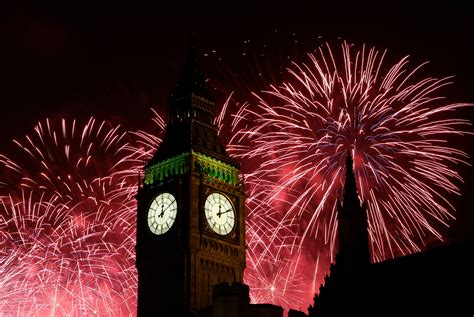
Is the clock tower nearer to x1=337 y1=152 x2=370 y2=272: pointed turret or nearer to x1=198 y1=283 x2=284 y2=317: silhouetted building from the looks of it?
x1=198 y1=283 x2=284 y2=317: silhouetted building

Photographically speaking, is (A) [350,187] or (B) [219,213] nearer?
(A) [350,187]

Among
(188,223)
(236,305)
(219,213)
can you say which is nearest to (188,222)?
(188,223)

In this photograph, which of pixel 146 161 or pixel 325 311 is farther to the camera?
pixel 146 161

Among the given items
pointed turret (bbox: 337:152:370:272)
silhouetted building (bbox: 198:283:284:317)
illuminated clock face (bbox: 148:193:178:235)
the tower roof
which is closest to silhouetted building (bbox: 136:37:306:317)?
illuminated clock face (bbox: 148:193:178:235)

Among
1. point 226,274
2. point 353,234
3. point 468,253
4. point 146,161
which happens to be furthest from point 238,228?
point 468,253

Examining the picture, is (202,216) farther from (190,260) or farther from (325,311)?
(325,311)

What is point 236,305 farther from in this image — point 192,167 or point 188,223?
point 192,167
